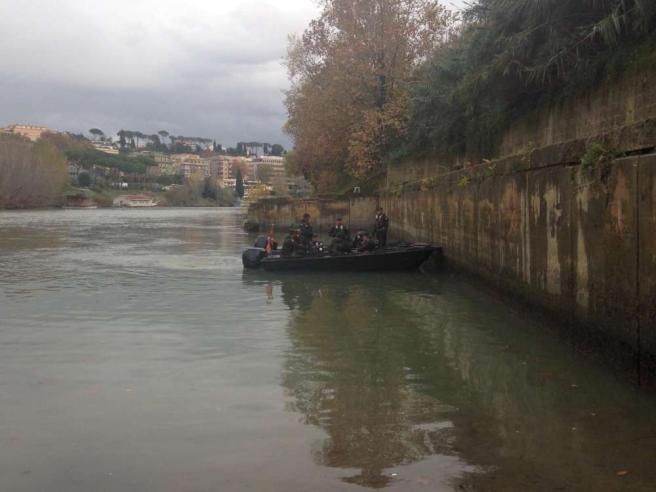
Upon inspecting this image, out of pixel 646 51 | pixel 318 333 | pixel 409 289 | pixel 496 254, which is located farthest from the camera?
pixel 409 289

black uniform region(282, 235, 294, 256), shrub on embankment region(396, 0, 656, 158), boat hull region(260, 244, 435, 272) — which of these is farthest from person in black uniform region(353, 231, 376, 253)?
shrub on embankment region(396, 0, 656, 158)

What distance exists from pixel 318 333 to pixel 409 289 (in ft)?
20.0

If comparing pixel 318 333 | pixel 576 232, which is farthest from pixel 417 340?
pixel 576 232

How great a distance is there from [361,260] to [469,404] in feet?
42.7

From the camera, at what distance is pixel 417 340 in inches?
449

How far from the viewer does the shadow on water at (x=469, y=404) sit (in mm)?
5785

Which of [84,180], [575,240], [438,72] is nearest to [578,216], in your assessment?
[575,240]

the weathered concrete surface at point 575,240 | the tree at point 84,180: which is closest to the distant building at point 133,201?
the tree at point 84,180

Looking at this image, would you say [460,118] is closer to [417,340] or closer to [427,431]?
[417,340]

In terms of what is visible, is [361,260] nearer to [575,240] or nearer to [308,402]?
[575,240]

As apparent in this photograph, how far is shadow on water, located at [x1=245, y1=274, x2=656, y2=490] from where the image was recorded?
228 inches

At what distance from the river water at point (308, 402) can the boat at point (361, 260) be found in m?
5.09

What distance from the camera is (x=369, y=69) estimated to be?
37.3 m

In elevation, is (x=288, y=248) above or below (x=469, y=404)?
above
